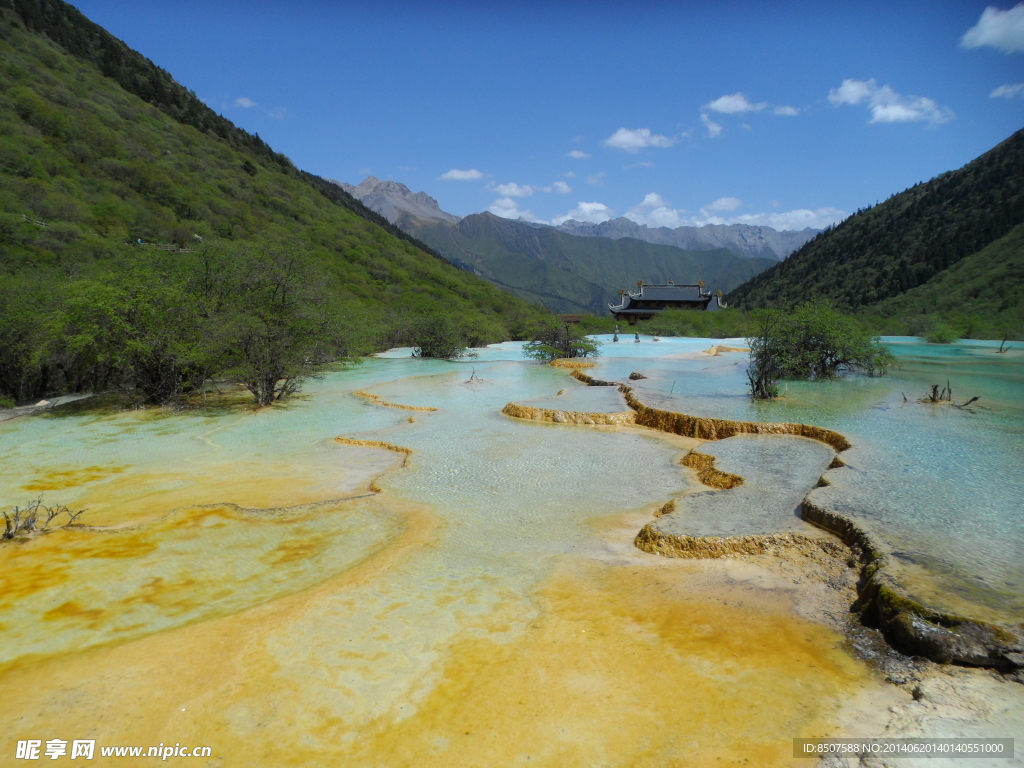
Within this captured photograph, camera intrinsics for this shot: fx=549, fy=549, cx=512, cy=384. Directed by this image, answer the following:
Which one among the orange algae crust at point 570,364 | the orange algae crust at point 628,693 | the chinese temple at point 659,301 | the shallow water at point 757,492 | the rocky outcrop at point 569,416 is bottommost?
the orange algae crust at point 628,693

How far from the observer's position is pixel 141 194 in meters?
45.9

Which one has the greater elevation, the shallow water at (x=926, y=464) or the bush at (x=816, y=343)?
the bush at (x=816, y=343)

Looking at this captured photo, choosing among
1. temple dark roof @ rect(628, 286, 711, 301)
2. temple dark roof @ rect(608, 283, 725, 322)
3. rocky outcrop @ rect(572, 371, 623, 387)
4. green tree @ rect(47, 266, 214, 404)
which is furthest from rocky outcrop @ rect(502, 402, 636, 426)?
temple dark roof @ rect(628, 286, 711, 301)

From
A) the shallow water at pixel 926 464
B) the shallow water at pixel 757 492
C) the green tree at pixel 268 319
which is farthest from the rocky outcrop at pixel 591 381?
the green tree at pixel 268 319

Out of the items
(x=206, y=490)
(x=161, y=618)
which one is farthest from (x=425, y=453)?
(x=161, y=618)

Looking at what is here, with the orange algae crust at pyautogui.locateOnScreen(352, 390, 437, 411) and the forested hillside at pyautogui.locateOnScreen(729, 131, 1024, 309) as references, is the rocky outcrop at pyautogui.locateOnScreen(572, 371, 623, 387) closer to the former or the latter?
the orange algae crust at pyautogui.locateOnScreen(352, 390, 437, 411)

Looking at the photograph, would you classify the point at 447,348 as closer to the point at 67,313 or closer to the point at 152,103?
the point at 67,313

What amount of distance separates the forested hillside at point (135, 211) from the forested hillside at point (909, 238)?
36.9m

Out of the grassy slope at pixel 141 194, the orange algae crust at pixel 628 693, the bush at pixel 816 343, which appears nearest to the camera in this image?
the orange algae crust at pixel 628 693

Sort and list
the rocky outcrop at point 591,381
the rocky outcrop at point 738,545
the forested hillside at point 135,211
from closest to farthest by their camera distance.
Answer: the rocky outcrop at point 738,545 < the forested hillside at point 135,211 < the rocky outcrop at point 591,381

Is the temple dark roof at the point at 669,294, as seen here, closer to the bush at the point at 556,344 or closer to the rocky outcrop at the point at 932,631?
the bush at the point at 556,344

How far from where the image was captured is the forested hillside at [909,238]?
5594cm

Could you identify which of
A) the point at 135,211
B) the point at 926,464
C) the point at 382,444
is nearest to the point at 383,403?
the point at 382,444

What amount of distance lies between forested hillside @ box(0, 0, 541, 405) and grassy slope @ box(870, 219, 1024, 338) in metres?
32.1
